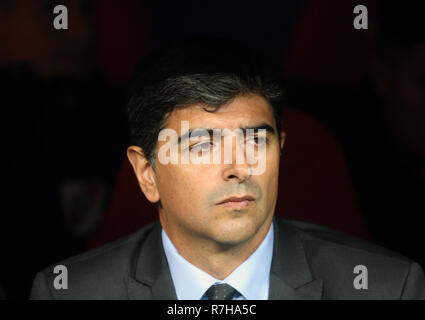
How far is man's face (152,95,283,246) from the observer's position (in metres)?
1.51

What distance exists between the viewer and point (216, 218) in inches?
59.9

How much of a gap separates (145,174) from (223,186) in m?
0.30

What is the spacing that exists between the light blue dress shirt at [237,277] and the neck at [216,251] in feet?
0.04

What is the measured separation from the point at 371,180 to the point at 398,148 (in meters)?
0.19

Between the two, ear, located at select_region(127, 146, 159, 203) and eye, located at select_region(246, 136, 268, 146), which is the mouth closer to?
Result: eye, located at select_region(246, 136, 268, 146)

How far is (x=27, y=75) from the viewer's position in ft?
9.02

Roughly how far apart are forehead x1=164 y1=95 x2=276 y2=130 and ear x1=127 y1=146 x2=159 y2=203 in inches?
5.9

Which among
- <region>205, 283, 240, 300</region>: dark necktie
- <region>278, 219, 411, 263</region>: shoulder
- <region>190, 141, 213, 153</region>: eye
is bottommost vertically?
<region>205, 283, 240, 300</region>: dark necktie

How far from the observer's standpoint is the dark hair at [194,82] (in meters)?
1.58

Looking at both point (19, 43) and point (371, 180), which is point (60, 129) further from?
point (371, 180)

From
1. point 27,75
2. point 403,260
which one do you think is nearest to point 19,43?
point 27,75

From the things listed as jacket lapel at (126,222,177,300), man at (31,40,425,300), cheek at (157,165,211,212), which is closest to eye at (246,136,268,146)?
man at (31,40,425,300)

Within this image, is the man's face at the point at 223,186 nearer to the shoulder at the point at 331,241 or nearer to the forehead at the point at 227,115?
the forehead at the point at 227,115


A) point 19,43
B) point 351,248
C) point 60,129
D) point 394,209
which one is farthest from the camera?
point 19,43
